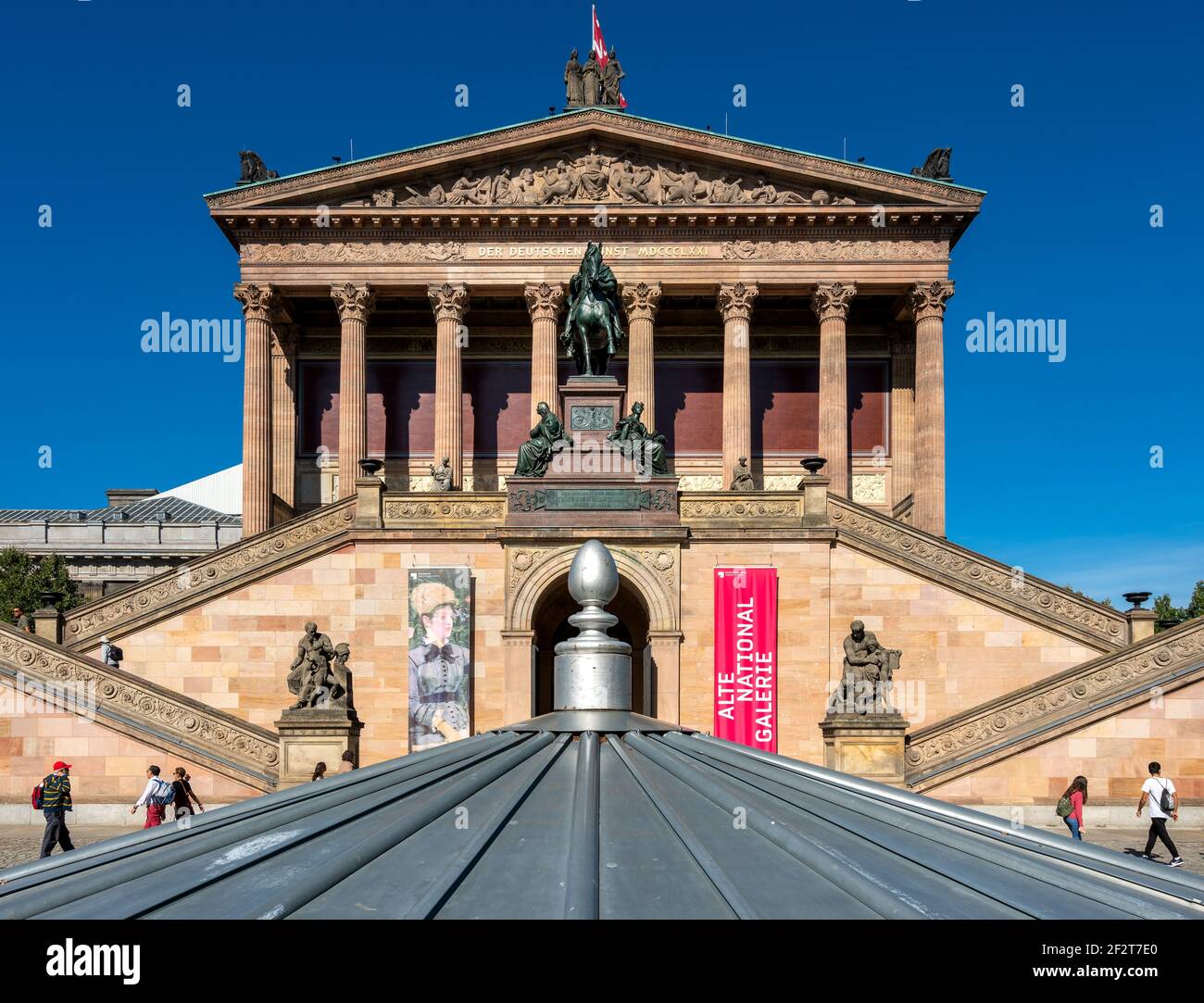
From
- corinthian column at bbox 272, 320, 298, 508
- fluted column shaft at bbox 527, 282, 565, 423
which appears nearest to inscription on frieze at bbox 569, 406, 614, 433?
fluted column shaft at bbox 527, 282, 565, 423

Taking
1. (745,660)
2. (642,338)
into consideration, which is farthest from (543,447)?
(642,338)

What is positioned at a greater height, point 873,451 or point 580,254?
point 580,254

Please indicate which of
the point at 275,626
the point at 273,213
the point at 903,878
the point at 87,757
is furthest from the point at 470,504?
the point at 903,878

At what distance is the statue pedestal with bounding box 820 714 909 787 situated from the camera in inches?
912

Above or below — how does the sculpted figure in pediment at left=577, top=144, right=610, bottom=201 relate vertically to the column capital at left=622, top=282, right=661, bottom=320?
above

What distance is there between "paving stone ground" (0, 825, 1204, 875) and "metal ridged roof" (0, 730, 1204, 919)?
15175 mm

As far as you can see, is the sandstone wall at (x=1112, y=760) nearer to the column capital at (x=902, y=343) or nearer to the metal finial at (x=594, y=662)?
the metal finial at (x=594, y=662)

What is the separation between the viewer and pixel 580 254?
47219 mm

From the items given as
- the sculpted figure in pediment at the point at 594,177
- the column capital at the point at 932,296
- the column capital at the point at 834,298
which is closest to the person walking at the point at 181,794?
the sculpted figure in pediment at the point at 594,177

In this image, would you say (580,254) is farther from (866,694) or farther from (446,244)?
(866,694)

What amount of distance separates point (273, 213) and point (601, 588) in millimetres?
44101

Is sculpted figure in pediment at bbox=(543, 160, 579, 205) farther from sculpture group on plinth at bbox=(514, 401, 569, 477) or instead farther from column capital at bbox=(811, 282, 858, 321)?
sculpture group on plinth at bbox=(514, 401, 569, 477)

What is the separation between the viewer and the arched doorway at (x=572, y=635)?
29.2 meters

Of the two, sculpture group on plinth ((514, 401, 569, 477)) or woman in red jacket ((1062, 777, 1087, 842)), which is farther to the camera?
sculpture group on plinth ((514, 401, 569, 477))
